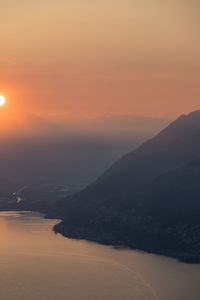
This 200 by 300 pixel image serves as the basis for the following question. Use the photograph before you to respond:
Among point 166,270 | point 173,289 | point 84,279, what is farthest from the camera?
point 166,270

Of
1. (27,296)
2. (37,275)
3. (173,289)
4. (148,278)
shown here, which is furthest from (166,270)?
(27,296)

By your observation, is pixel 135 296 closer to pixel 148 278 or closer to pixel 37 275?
pixel 148 278

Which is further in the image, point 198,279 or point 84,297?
point 198,279

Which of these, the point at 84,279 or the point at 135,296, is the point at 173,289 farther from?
the point at 84,279

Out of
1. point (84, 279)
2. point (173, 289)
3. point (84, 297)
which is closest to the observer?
point (84, 297)

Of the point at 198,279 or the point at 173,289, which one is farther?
the point at 198,279

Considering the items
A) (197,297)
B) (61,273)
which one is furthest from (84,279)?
(197,297)

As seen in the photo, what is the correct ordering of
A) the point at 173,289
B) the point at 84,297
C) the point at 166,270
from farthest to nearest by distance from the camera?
the point at 166,270 → the point at 173,289 → the point at 84,297
